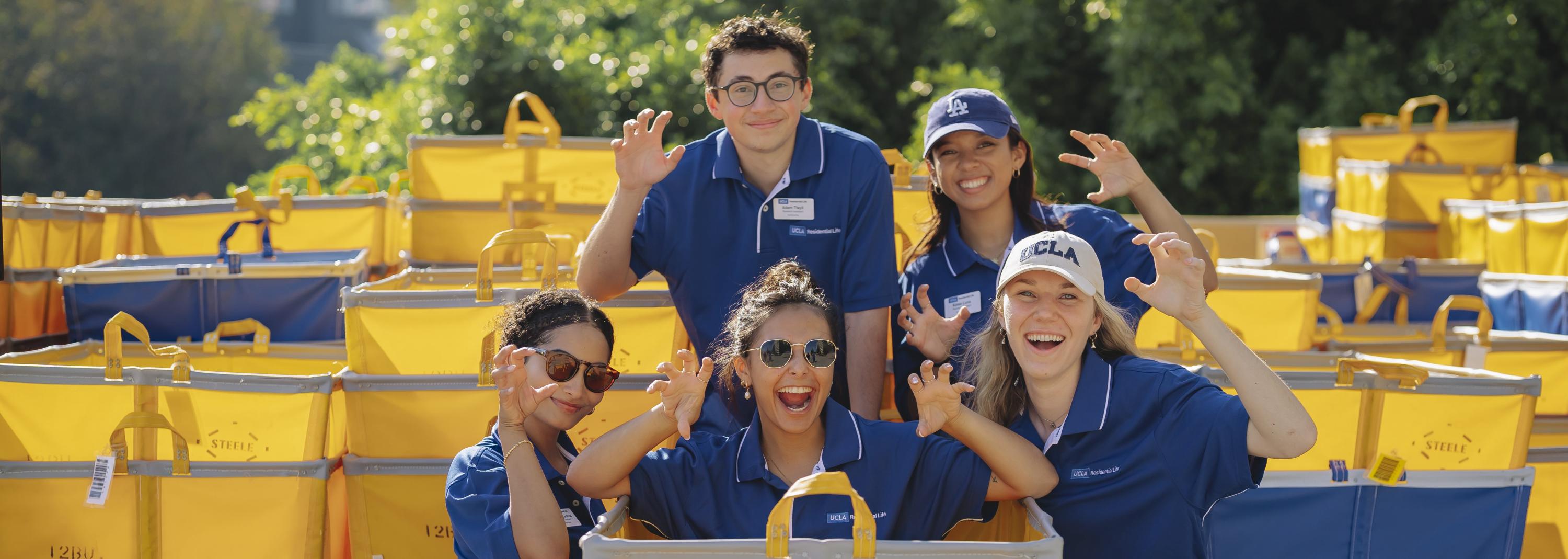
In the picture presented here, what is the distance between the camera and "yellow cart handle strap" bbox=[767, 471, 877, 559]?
2270mm

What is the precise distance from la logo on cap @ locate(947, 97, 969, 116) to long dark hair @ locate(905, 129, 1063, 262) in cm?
18

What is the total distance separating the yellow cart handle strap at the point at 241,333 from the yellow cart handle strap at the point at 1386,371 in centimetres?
370

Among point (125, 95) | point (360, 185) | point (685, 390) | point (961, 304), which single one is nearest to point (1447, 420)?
point (961, 304)

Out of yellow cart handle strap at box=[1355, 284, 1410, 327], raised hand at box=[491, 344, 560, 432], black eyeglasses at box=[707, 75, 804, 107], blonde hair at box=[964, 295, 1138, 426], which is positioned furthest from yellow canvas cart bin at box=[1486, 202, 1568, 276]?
raised hand at box=[491, 344, 560, 432]

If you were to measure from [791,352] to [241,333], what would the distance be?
2.65 meters

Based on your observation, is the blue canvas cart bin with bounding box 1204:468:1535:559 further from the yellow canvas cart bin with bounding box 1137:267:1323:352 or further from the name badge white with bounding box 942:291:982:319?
the yellow canvas cart bin with bounding box 1137:267:1323:352

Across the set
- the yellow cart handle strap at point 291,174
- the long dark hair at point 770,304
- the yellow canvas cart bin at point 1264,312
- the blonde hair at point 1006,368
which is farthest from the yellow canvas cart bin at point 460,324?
the yellow cart handle strap at point 291,174

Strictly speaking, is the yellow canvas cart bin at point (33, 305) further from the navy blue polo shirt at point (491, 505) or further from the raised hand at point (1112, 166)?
the raised hand at point (1112, 166)

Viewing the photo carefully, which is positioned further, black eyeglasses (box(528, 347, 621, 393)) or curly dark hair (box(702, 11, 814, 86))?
curly dark hair (box(702, 11, 814, 86))

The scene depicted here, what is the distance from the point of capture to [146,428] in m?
3.50

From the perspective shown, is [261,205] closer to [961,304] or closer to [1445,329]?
[961,304]

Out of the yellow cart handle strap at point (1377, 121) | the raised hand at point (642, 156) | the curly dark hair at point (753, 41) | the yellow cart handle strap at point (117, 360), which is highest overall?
the yellow cart handle strap at point (1377, 121)

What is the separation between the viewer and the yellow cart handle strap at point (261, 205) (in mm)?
5539

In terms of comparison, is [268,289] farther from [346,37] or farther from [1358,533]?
[346,37]
